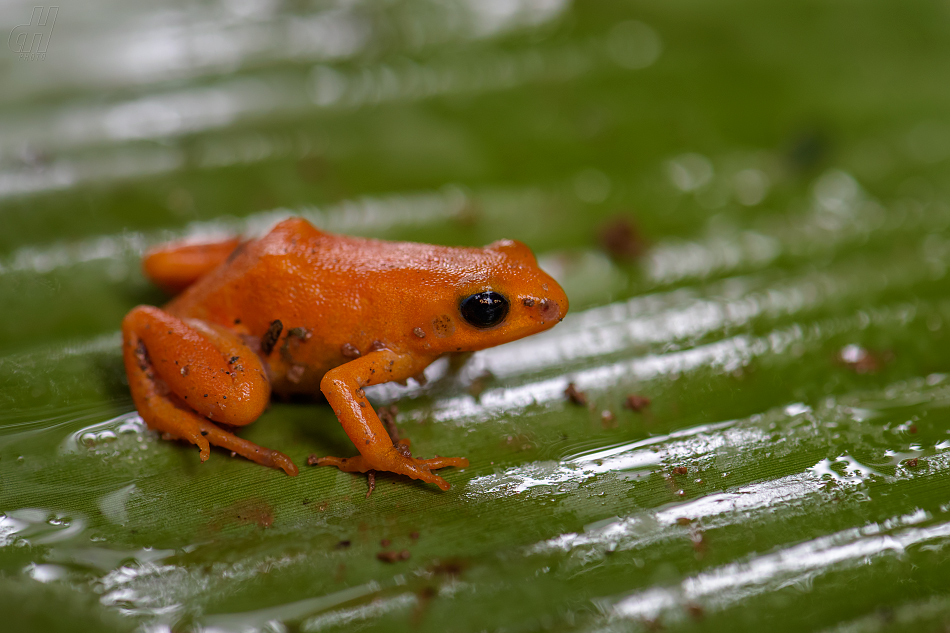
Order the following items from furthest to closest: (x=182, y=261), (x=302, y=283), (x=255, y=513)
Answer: (x=182, y=261) → (x=302, y=283) → (x=255, y=513)

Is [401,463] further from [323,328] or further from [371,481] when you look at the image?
[323,328]

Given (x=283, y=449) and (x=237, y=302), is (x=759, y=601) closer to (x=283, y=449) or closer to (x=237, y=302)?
(x=283, y=449)

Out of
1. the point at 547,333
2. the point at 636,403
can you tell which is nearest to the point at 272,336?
the point at 547,333

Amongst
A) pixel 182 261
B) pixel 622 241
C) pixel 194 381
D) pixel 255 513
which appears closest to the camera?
pixel 255 513

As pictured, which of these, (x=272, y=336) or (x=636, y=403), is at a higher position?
(x=272, y=336)

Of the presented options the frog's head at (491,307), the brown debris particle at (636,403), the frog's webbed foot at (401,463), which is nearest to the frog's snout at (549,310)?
the frog's head at (491,307)

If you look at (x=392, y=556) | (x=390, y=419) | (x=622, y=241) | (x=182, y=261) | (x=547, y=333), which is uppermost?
(x=182, y=261)

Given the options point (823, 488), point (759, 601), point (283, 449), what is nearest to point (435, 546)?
point (283, 449)

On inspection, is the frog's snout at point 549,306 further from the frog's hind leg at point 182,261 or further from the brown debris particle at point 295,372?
the frog's hind leg at point 182,261
